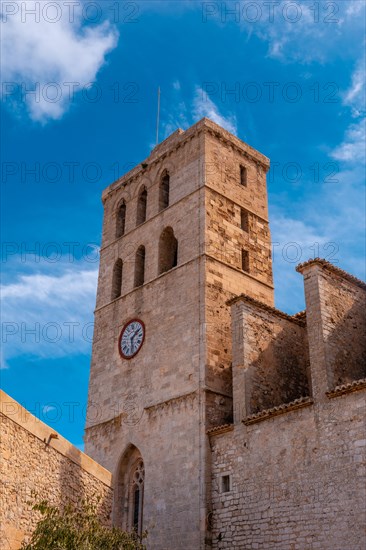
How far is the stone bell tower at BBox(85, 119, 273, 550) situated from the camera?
17.2m

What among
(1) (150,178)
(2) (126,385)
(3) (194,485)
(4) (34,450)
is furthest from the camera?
(1) (150,178)

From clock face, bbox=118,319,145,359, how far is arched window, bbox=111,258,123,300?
1.97 meters

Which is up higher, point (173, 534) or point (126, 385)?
point (126, 385)

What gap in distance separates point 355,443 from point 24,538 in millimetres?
6780

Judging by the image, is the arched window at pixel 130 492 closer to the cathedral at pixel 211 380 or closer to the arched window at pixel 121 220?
the cathedral at pixel 211 380

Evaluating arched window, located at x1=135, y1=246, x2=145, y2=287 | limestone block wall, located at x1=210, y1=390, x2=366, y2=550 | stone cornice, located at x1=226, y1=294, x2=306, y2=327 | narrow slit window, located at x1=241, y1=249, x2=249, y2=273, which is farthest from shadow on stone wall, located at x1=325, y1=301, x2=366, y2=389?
arched window, located at x1=135, y1=246, x2=145, y2=287

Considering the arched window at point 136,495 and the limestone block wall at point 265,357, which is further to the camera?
the arched window at point 136,495

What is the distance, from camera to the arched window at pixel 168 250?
2170cm

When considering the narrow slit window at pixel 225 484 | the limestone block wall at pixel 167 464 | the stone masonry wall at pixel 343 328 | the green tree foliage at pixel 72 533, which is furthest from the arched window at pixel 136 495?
the stone masonry wall at pixel 343 328

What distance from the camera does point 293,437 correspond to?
14.5m

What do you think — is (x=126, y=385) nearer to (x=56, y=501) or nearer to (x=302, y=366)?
(x=302, y=366)

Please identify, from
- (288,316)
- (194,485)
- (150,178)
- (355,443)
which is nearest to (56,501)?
(194,485)

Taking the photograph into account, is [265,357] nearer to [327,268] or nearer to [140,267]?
[327,268]

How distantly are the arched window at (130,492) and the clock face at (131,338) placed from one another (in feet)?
10.2
